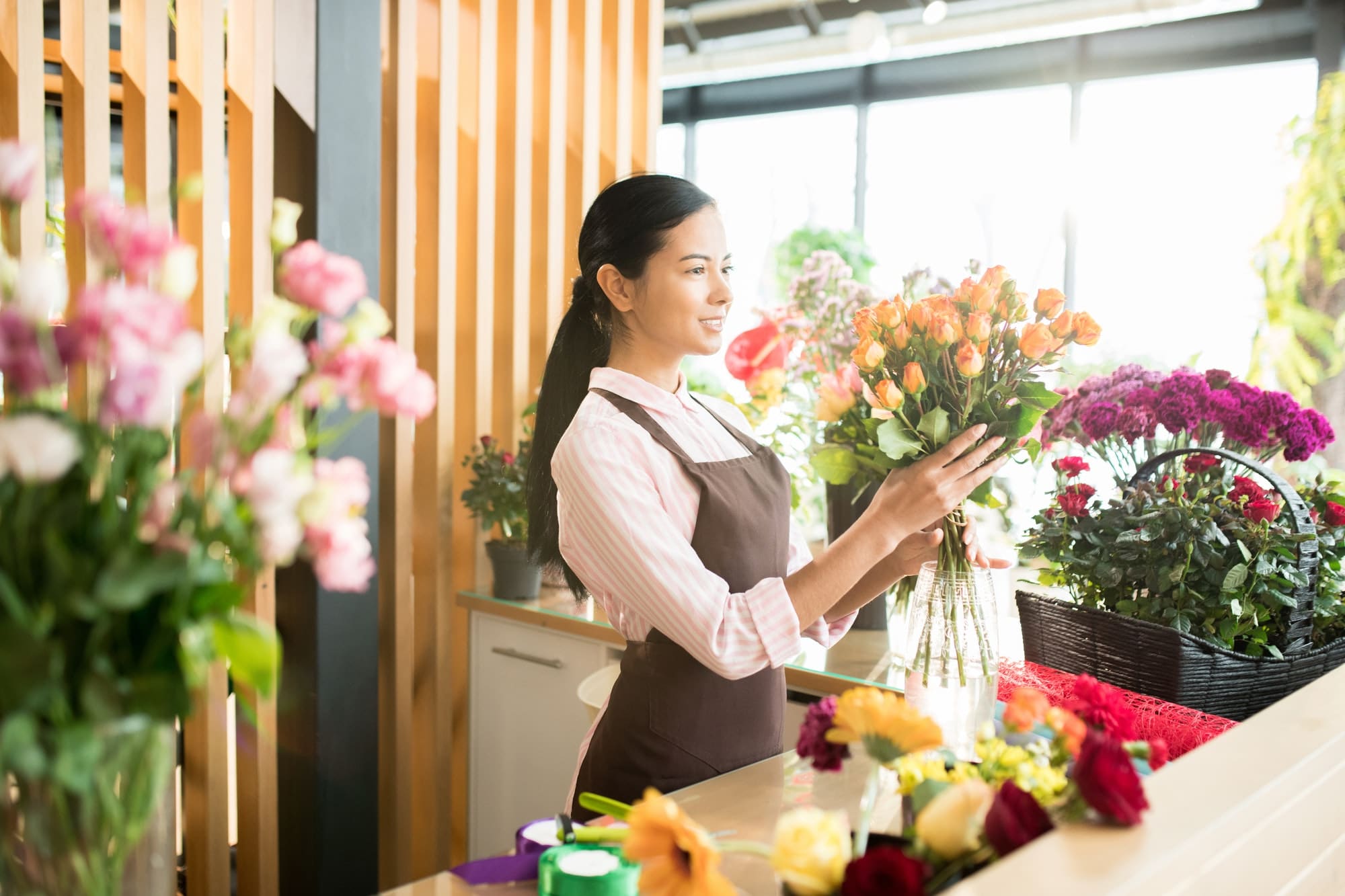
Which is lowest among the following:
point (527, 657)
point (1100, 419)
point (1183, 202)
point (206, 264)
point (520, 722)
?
point (520, 722)

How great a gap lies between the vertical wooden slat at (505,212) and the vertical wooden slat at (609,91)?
0.29 meters

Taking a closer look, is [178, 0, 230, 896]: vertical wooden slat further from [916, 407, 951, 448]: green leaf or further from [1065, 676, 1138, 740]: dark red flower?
[1065, 676, 1138, 740]: dark red flower

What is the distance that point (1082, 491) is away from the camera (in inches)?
68.1

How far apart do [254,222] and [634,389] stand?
969mm

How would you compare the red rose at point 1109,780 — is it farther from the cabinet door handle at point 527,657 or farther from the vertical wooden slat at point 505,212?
the vertical wooden slat at point 505,212

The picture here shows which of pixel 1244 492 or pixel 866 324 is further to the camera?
pixel 1244 492

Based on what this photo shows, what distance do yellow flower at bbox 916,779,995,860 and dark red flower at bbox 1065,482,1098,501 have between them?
1.06 m

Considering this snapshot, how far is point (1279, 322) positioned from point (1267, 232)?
335mm

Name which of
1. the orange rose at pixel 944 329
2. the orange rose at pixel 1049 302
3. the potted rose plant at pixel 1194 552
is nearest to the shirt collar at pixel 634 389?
the orange rose at pixel 944 329

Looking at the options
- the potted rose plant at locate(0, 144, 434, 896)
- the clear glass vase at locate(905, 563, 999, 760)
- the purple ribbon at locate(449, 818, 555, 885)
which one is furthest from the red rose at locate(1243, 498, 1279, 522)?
the potted rose plant at locate(0, 144, 434, 896)

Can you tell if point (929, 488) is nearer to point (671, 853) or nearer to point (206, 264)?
point (671, 853)

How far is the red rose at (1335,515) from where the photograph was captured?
1.69m

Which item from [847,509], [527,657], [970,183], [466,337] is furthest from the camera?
[970,183]

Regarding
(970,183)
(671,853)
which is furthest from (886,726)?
(970,183)
